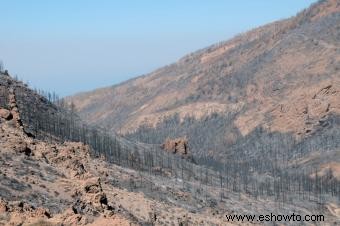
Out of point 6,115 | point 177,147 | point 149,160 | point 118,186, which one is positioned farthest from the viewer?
point 177,147

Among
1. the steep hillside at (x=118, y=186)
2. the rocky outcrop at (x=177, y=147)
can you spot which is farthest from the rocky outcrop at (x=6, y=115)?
the rocky outcrop at (x=177, y=147)

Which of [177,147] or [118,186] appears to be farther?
[177,147]

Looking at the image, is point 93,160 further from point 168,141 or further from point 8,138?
point 168,141

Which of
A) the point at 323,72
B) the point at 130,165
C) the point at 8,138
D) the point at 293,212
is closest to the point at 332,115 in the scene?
the point at 323,72

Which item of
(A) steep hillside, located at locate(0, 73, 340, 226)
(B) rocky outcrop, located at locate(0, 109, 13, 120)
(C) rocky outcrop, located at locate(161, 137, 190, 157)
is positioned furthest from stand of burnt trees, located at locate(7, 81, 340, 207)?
(B) rocky outcrop, located at locate(0, 109, 13, 120)

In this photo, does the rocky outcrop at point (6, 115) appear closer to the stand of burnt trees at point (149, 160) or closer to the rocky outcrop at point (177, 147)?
the stand of burnt trees at point (149, 160)

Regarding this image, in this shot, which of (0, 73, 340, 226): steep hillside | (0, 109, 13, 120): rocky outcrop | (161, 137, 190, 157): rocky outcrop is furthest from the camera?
(161, 137, 190, 157): rocky outcrop

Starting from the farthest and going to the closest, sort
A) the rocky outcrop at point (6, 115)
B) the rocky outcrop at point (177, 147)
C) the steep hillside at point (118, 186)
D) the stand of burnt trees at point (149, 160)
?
the rocky outcrop at point (177, 147), the stand of burnt trees at point (149, 160), the rocky outcrop at point (6, 115), the steep hillside at point (118, 186)

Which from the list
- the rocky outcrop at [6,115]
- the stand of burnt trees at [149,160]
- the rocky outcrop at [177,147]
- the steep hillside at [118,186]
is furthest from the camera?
the rocky outcrop at [177,147]

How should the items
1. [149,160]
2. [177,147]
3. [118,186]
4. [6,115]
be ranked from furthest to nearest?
1. [177,147]
2. [149,160]
3. [118,186]
4. [6,115]

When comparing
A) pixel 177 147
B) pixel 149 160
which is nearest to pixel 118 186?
pixel 149 160

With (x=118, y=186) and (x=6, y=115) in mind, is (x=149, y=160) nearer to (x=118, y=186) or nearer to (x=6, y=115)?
(x=118, y=186)

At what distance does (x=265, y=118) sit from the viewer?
6713 inches

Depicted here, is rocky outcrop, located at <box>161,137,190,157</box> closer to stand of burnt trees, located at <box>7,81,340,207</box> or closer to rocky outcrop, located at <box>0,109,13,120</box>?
stand of burnt trees, located at <box>7,81,340,207</box>
